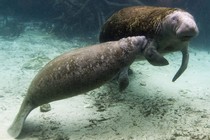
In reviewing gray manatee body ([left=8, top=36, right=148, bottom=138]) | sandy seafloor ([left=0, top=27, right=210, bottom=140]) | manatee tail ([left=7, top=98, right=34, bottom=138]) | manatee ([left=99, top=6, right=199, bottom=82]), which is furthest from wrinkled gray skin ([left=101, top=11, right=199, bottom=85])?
manatee tail ([left=7, top=98, right=34, bottom=138])

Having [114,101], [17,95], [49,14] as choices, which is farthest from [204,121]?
[49,14]

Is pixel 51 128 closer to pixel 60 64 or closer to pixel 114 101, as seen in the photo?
pixel 60 64

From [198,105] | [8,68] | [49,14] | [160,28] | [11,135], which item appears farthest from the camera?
[49,14]

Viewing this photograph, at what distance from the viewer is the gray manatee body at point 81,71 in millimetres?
3855

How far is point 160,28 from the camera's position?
4.49 m

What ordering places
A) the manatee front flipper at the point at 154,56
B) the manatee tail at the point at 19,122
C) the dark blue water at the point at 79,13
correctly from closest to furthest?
the manatee tail at the point at 19,122, the manatee front flipper at the point at 154,56, the dark blue water at the point at 79,13

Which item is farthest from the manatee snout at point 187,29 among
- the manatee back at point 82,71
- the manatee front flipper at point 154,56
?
the manatee back at point 82,71

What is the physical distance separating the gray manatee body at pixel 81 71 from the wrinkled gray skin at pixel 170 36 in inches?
10.3

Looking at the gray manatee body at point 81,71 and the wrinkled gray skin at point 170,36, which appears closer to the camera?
the gray manatee body at point 81,71

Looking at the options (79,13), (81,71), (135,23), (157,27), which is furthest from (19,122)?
(79,13)

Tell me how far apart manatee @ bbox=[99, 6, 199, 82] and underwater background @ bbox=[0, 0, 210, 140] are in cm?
89

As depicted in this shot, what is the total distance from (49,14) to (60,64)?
30.5 feet

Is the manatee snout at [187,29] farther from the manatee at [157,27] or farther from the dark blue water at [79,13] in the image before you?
the dark blue water at [79,13]

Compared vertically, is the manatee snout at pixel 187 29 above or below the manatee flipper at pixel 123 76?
above
